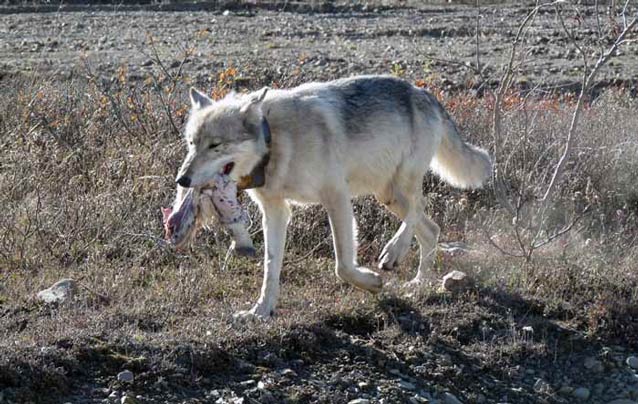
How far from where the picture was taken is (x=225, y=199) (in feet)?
20.4

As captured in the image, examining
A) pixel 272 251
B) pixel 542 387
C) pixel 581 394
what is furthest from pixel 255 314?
pixel 581 394

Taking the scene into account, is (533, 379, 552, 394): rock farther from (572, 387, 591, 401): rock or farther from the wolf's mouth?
the wolf's mouth

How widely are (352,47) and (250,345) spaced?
1175 cm

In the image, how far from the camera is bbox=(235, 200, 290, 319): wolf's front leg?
6.32m

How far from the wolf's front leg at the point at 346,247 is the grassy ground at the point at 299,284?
158 mm

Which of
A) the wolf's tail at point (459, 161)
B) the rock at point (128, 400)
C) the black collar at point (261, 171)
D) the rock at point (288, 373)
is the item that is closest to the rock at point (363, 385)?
the rock at point (288, 373)

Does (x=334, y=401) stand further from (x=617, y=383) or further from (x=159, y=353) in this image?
(x=617, y=383)

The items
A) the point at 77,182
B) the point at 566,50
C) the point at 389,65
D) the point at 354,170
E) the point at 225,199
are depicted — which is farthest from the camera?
the point at 566,50

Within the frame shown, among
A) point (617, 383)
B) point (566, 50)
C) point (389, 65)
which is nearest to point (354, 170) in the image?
point (617, 383)

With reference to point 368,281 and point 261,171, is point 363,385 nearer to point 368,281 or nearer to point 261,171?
point 368,281

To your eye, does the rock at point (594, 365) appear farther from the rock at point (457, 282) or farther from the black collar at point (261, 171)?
the black collar at point (261, 171)

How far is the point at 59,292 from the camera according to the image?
6.43 meters

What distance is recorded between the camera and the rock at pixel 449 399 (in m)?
5.58

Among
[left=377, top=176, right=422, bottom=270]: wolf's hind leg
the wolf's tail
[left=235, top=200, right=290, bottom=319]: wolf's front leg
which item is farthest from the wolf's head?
the wolf's tail
